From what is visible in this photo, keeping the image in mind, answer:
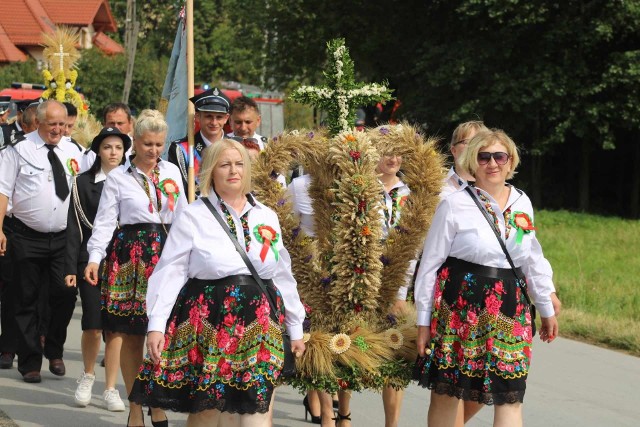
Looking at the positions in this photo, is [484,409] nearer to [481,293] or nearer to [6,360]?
[481,293]

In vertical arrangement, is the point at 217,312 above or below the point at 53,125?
below

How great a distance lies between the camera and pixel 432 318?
5836 mm

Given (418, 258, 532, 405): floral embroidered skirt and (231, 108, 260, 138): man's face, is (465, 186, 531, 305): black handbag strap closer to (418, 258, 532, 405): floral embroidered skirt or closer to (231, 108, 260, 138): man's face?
(418, 258, 532, 405): floral embroidered skirt

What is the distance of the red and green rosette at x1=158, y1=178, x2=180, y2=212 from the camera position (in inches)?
284

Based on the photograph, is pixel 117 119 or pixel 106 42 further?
pixel 106 42

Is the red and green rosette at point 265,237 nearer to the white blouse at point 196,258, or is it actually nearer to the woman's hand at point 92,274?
the white blouse at point 196,258

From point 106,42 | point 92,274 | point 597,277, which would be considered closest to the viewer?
point 92,274

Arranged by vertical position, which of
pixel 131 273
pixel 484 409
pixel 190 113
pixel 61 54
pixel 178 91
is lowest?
pixel 484 409

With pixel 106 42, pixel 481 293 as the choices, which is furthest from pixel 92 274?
pixel 106 42

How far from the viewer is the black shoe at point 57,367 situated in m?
9.27

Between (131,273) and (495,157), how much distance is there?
2.52m

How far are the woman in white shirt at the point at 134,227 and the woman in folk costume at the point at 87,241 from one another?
795 millimetres

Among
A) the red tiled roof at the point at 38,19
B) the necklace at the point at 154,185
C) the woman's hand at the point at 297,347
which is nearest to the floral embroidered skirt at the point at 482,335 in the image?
the woman's hand at the point at 297,347

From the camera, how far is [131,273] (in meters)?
7.26
